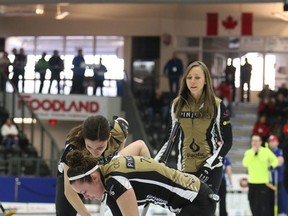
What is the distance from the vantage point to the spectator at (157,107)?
2594 centimetres

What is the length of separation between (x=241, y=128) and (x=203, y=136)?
66.6ft

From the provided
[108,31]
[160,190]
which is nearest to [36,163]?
[108,31]

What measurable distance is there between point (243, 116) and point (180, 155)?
20.7 m

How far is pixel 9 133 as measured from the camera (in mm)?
23484

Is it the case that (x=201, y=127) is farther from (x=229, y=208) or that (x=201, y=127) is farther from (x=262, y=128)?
(x=262, y=128)

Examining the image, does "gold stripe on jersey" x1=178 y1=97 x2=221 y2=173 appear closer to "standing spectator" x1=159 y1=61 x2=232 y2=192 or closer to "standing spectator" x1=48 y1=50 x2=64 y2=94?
"standing spectator" x1=159 y1=61 x2=232 y2=192

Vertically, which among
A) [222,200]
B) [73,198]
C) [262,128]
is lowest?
[222,200]

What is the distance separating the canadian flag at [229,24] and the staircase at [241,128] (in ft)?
12.5

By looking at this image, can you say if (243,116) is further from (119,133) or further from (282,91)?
(119,133)

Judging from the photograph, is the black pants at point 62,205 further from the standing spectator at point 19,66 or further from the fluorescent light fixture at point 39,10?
the fluorescent light fixture at point 39,10

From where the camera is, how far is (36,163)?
857 inches

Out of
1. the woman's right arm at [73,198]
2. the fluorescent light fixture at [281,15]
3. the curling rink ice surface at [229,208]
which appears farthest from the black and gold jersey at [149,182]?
the fluorescent light fixture at [281,15]

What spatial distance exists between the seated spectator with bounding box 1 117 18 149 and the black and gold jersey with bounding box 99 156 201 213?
1796 centimetres

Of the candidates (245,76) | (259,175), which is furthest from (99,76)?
(259,175)
